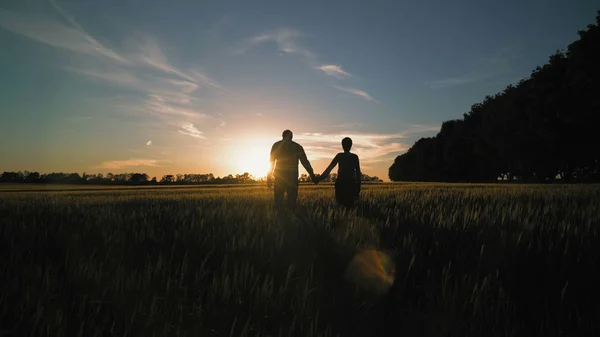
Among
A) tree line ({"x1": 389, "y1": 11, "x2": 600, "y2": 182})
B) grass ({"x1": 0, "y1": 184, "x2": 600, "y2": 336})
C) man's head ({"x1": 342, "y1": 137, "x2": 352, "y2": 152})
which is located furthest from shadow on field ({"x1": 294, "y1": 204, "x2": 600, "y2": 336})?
tree line ({"x1": 389, "y1": 11, "x2": 600, "y2": 182})

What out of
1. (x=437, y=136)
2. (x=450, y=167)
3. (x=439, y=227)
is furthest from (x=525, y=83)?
(x=439, y=227)

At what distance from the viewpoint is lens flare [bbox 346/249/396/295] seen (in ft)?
13.3

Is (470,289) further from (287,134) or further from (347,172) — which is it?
(287,134)

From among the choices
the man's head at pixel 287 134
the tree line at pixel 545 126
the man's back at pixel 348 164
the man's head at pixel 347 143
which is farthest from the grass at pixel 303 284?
A: the tree line at pixel 545 126

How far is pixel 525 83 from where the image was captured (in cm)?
5356

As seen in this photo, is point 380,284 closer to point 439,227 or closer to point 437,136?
point 439,227

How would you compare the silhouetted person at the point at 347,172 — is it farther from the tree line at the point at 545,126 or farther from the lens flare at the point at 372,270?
the tree line at the point at 545,126

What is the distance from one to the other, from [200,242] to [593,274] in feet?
17.5

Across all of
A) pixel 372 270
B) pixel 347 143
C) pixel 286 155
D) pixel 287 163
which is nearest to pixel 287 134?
pixel 286 155

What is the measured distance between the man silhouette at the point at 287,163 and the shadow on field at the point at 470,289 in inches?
171

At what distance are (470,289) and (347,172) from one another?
6549mm

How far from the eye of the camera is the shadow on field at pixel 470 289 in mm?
3127

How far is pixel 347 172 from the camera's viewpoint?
10.2 metres

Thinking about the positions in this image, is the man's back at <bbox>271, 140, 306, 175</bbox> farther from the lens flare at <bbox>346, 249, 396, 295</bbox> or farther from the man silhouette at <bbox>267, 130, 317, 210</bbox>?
the lens flare at <bbox>346, 249, 396, 295</bbox>
